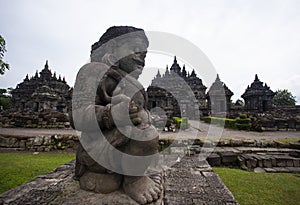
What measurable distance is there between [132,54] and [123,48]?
0.43ft

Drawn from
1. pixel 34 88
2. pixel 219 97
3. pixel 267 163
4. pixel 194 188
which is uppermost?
pixel 34 88

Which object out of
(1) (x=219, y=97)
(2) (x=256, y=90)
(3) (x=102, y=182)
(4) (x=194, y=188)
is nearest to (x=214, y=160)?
(4) (x=194, y=188)

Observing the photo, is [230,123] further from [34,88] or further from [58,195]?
[34,88]

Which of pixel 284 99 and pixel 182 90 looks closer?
pixel 182 90

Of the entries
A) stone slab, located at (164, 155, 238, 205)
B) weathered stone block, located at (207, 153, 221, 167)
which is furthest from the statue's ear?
weathered stone block, located at (207, 153, 221, 167)

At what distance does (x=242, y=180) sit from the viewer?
3406mm

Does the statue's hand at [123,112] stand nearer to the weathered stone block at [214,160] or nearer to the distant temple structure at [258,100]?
the weathered stone block at [214,160]

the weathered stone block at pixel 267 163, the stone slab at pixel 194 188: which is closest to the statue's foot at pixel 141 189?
the stone slab at pixel 194 188

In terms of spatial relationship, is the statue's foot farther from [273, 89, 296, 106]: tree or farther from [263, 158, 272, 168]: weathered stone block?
[273, 89, 296, 106]: tree

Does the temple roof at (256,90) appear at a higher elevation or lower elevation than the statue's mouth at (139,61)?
higher

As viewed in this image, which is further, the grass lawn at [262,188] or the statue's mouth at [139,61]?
the grass lawn at [262,188]

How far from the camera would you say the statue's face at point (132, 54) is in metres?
1.95

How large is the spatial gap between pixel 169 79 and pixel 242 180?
26422 millimetres

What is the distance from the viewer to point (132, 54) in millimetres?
1953
